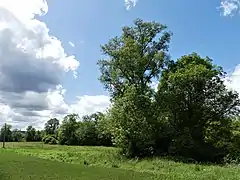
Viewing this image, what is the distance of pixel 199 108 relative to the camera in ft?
152

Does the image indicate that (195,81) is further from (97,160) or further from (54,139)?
(54,139)

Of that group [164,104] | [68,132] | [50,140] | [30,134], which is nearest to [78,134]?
[68,132]

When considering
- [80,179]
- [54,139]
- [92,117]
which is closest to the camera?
[80,179]

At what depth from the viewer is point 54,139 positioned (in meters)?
115

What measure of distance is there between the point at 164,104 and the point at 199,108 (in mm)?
4426

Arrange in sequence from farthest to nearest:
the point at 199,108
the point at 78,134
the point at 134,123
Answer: the point at 78,134 → the point at 199,108 → the point at 134,123

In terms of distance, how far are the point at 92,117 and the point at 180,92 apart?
89.9m

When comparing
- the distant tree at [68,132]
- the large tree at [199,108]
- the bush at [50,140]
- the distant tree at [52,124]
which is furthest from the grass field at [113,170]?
the distant tree at [52,124]

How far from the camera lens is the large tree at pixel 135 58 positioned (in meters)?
48.1

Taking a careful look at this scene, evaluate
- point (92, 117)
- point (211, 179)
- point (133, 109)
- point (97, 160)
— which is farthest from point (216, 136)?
point (92, 117)

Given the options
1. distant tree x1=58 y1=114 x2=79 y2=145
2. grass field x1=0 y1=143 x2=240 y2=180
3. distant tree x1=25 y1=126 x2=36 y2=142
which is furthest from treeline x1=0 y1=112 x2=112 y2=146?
grass field x1=0 y1=143 x2=240 y2=180

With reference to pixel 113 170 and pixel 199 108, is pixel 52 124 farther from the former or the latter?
pixel 113 170

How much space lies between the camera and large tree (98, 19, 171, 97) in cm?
4809

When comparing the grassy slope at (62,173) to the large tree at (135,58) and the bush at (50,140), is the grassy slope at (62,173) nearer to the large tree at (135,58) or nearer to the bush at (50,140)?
the large tree at (135,58)
